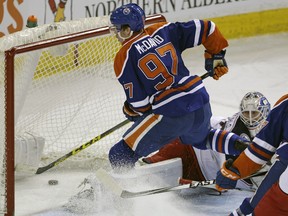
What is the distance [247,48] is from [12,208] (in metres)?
2.96

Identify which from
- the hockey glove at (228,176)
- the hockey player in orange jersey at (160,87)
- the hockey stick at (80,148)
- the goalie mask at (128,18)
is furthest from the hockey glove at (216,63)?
the hockey glove at (228,176)

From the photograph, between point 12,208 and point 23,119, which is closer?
point 12,208

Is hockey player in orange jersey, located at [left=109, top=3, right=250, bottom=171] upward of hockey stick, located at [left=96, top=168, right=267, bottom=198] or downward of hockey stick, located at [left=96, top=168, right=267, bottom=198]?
upward

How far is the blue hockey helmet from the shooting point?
14.0 feet

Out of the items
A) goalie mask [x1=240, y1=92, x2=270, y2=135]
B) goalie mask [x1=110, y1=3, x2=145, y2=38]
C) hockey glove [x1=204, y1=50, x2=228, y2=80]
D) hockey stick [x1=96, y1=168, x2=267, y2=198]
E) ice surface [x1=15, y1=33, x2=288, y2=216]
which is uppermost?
goalie mask [x1=110, y1=3, x2=145, y2=38]

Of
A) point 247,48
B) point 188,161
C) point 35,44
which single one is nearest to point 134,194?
point 188,161

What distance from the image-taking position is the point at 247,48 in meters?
6.84

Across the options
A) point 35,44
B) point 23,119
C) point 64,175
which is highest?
point 35,44

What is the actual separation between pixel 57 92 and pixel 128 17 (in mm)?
747

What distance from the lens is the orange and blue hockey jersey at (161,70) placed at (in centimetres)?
427

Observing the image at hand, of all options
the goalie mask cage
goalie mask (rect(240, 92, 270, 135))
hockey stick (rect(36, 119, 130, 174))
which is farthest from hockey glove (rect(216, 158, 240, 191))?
hockey stick (rect(36, 119, 130, 174))

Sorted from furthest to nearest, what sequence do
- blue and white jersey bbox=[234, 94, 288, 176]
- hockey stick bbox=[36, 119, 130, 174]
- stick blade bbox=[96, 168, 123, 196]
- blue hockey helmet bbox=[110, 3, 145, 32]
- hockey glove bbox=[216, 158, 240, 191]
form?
hockey stick bbox=[36, 119, 130, 174] < stick blade bbox=[96, 168, 123, 196] < blue hockey helmet bbox=[110, 3, 145, 32] < hockey glove bbox=[216, 158, 240, 191] < blue and white jersey bbox=[234, 94, 288, 176]

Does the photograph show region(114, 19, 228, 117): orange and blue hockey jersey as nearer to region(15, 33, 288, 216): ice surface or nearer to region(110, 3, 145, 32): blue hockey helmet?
region(110, 3, 145, 32): blue hockey helmet

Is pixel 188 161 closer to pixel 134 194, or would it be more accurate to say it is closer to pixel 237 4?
pixel 134 194
